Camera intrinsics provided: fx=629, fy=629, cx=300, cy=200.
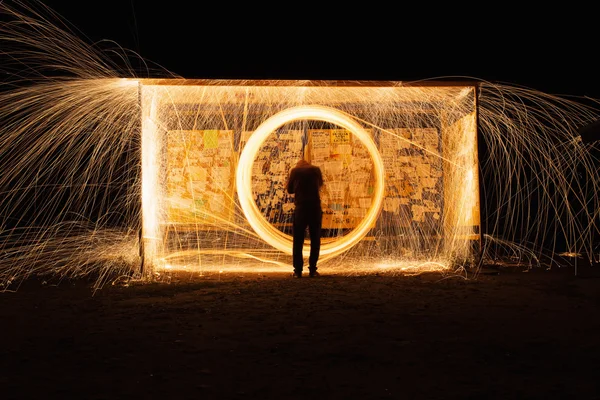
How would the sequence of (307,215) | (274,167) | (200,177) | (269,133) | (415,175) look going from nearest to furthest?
1. (307,215)
2. (269,133)
3. (200,177)
4. (415,175)
5. (274,167)

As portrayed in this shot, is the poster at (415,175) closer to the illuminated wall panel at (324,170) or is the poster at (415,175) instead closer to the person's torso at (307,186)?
→ the illuminated wall panel at (324,170)

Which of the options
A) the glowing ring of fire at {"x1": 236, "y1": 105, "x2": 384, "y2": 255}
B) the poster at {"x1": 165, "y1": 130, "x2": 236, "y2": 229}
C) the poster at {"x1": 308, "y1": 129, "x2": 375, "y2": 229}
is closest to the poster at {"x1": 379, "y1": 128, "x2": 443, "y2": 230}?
the poster at {"x1": 308, "y1": 129, "x2": 375, "y2": 229}

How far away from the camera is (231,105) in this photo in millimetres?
11008

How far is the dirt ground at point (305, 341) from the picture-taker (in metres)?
3.98

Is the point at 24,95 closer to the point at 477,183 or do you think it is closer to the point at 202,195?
the point at 202,195

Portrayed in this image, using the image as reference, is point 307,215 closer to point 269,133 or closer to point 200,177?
point 269,133

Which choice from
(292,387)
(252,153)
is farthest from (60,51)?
(292,387)

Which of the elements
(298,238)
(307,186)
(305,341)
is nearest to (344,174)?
(307,186)

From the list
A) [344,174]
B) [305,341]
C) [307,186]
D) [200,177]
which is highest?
[344,174]

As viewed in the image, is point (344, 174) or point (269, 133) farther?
point (344, 174)

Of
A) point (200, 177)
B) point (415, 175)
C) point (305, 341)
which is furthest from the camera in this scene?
point (415, 175)

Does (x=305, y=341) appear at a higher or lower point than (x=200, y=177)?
lower

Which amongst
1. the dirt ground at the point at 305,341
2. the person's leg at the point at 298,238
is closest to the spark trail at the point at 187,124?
the person's leg at the point at 298,238

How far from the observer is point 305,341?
523 centimetres
